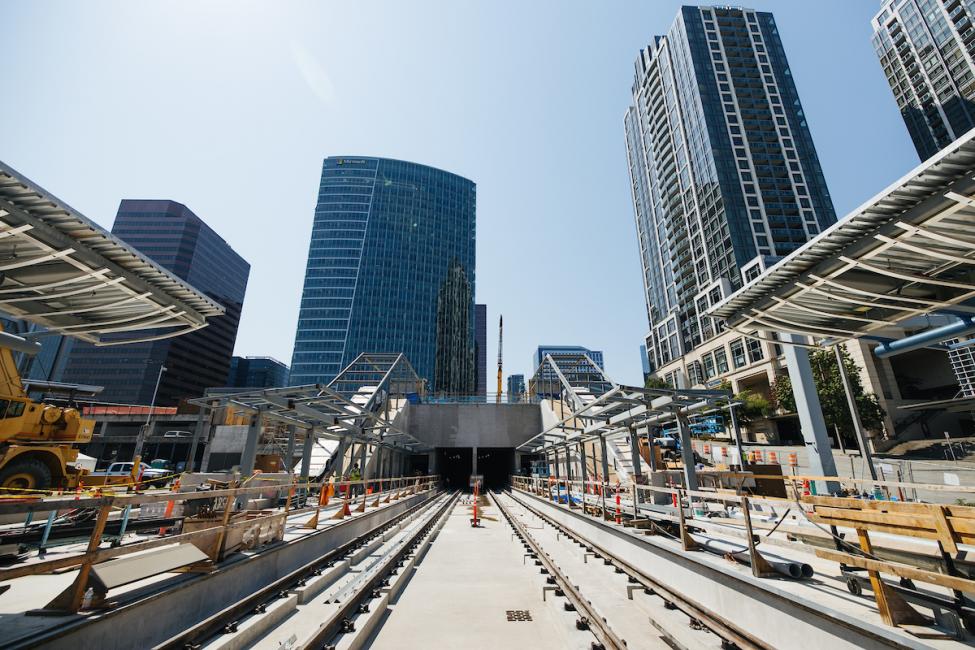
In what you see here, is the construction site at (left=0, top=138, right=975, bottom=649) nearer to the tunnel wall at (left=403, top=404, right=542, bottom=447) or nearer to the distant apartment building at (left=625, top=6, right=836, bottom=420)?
the tunnel wall at (left=403, top=404, right=542, bottom=447)

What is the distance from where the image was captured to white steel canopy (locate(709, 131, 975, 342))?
Result: 569 cm

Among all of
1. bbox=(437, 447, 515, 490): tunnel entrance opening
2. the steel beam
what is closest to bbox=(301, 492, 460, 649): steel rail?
the steel beam

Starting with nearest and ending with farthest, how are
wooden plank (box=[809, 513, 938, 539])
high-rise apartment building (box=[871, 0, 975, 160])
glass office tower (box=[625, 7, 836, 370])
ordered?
wooden plank (box=[809, 513, 938, 539]), glass office tower (box=[625, 7, 836, 370]), high-rise apartment building (box=[871, 0, 975, 160])

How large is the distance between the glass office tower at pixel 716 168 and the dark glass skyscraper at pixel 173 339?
10939cm

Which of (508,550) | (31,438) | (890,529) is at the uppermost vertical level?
(31,438)

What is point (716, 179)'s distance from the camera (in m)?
71.8

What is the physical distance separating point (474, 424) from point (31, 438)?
30529mm

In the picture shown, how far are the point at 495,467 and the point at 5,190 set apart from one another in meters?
54.8

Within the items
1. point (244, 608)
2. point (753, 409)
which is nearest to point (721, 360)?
point (753, 409)

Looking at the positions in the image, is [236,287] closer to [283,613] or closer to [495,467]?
[495,467]

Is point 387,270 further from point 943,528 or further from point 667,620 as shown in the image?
point 943,528

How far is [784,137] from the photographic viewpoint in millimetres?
75875

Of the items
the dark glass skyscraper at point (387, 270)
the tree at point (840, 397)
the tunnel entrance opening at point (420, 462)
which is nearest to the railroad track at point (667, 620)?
the tree at point (840, 397)

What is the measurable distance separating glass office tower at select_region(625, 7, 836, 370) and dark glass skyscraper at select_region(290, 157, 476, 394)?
6005 centimetres
